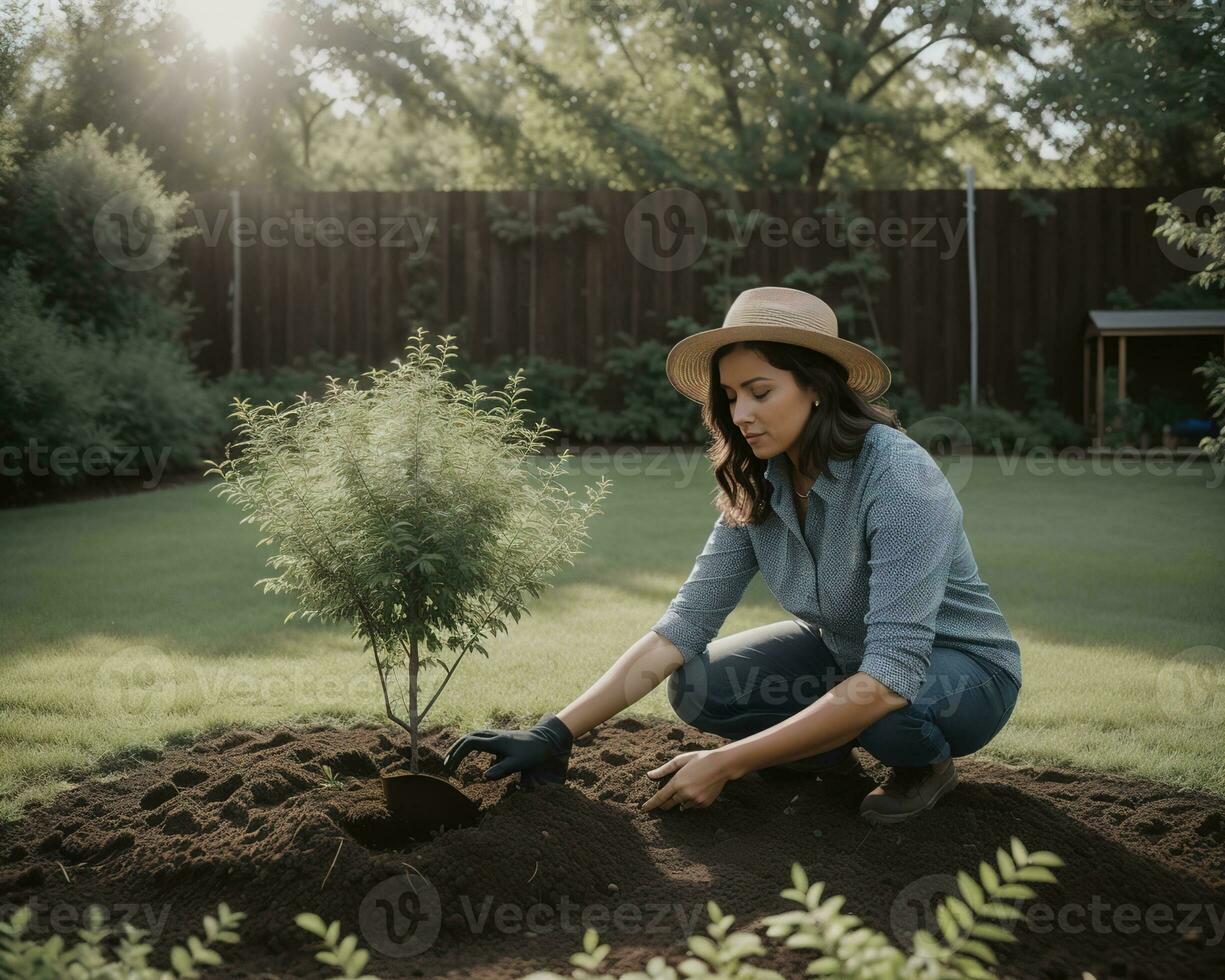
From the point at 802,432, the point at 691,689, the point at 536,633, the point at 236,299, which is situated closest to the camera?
the point at 802,432

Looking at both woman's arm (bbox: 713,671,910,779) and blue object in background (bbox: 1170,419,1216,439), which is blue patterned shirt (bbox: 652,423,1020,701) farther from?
blue object in background (bbox: 1170,419,1216,439)

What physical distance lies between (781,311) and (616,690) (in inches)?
44.1

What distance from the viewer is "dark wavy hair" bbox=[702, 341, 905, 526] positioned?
3.01m

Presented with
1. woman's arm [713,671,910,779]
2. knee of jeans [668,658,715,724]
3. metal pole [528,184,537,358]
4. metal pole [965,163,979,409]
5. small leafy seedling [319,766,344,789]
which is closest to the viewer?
woman's arm [713,671,910,779]

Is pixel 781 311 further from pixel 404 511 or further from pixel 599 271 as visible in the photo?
pixel 599 271

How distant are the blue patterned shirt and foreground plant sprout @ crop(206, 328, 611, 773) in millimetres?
495

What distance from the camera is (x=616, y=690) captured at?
310 cm

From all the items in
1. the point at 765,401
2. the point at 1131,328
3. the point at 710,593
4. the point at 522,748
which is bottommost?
the point at 522,748

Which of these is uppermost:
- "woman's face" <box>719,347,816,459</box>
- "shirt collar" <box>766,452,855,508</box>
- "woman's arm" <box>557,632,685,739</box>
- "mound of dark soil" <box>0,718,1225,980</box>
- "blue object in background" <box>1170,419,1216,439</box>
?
"woman's face" <box>719,347,816,459</box>

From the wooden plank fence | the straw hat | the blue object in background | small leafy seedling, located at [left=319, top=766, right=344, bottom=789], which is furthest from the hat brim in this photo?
the blue object in background

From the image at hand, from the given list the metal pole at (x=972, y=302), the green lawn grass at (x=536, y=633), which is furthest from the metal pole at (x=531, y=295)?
the metal pole at (x=972, y=302)

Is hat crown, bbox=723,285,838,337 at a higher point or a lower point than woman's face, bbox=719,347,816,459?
higher

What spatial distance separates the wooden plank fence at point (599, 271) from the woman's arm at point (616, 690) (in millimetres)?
→ 9231

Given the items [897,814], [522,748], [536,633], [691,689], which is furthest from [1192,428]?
[522,748]
